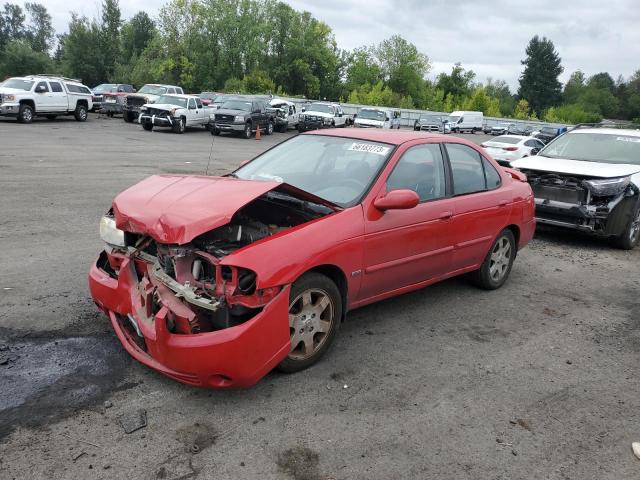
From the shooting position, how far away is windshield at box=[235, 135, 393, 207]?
4453 mm

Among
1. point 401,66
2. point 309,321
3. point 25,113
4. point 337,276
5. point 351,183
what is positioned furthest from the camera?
point 401,66

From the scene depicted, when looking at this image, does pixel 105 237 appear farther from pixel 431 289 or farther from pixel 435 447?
pixel 431 289

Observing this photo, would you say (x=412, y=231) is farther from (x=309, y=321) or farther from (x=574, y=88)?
(x=574, y=88)

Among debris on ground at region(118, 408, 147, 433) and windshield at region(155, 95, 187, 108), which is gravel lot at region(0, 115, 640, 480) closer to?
debris on ground at region(118, 408, 147, 433)

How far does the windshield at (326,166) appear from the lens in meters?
4.45

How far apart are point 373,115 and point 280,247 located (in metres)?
30.5

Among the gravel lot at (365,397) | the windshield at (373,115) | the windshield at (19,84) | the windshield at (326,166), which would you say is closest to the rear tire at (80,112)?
the windshield at (19,84)

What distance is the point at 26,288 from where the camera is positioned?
16.5ft

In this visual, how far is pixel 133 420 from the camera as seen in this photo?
10.4 feet

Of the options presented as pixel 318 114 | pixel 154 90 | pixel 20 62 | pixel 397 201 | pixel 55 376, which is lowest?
pixel 55 376

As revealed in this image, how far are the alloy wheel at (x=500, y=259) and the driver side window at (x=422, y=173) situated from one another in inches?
50.2

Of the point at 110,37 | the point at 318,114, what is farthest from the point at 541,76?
the point at 318,114

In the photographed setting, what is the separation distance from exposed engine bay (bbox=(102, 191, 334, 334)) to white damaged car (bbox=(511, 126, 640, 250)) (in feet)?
18.7

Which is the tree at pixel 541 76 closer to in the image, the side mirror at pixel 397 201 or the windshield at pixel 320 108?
the windshield at pixel 320 108
